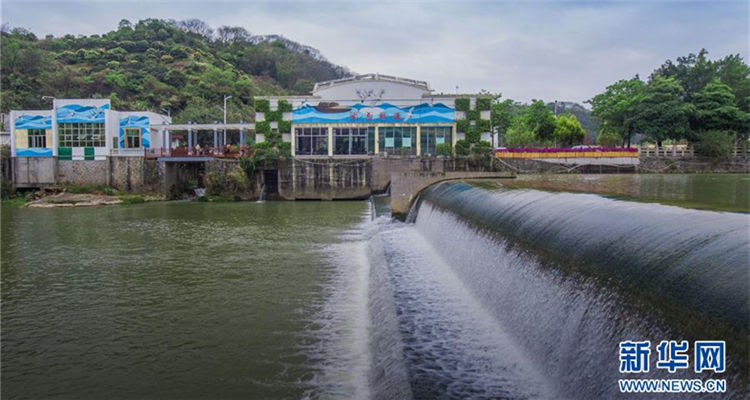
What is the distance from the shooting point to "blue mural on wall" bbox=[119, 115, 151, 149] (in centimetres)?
3669

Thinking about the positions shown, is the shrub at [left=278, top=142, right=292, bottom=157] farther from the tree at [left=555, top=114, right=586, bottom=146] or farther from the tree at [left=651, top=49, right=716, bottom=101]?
the tree at [left=651, top=49, right=716, bottom=101]

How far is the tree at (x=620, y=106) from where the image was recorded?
44.6 m

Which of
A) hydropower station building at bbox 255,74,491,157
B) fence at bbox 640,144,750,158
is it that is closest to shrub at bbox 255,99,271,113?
hydropower station building at bbox 255,74,491,157

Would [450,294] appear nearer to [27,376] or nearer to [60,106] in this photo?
[27,376]

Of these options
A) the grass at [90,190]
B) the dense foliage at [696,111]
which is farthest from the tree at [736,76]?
the grass at [90,190]

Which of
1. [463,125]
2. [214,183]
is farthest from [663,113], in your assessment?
[214,183]

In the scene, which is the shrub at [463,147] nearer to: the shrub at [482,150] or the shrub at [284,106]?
the shrub at [482,150]

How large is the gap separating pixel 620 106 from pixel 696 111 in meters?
5.65

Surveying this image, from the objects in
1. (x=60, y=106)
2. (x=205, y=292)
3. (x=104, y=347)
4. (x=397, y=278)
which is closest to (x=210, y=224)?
(x=205, y=292)

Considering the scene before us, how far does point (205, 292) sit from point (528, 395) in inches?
251

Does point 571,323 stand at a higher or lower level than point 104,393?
higher

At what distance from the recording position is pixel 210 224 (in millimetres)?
20078

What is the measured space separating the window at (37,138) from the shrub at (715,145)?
1781 inches

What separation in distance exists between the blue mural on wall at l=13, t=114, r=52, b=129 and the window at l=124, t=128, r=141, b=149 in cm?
454
